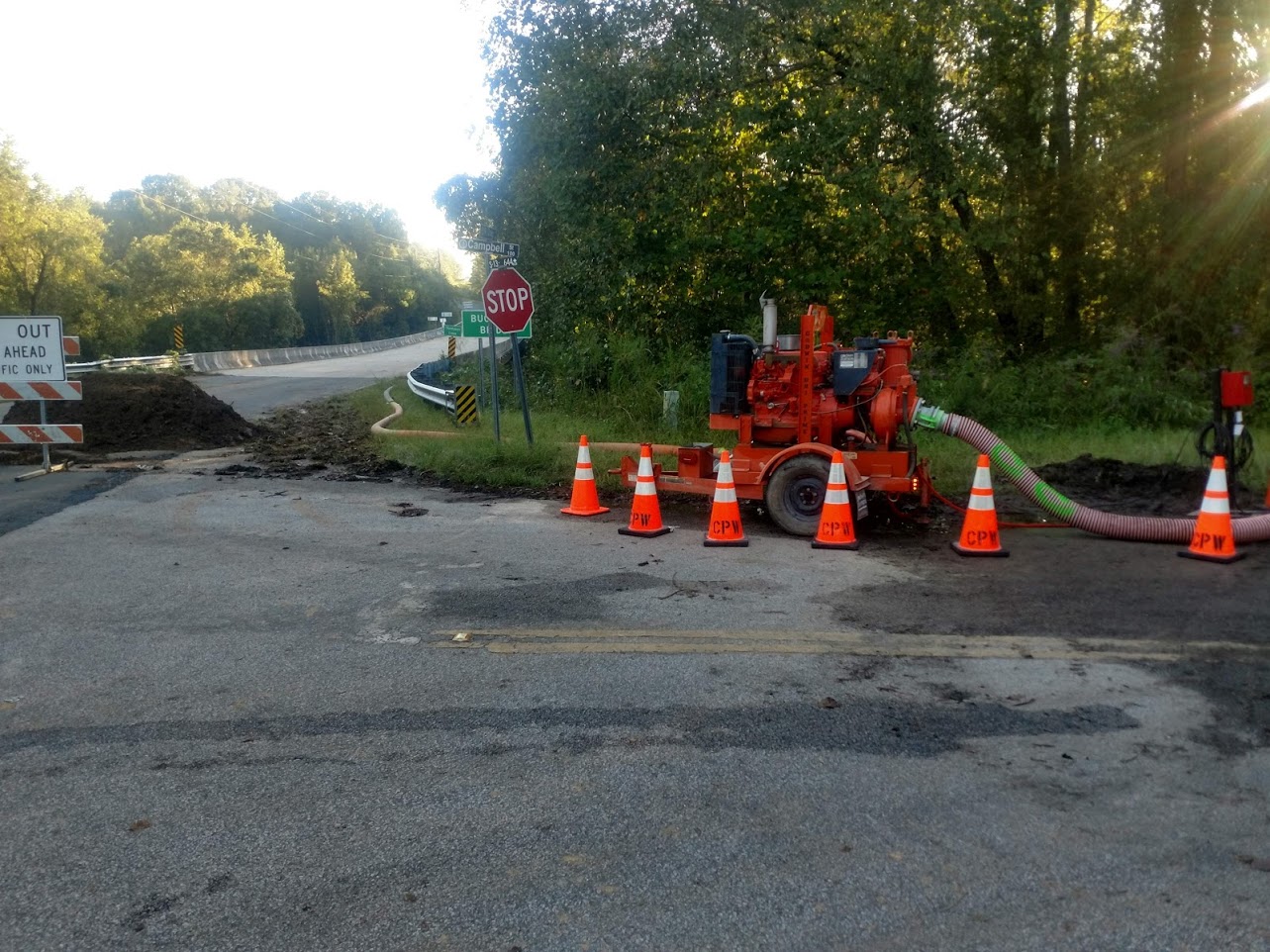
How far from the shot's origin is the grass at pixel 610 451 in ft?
39.3

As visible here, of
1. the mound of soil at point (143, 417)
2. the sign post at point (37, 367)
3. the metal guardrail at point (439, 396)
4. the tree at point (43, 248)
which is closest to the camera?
the sign post at point (37, 367)

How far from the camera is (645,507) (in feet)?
30.2

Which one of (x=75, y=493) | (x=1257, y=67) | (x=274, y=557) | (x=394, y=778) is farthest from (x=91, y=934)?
(x=1257, y=67)

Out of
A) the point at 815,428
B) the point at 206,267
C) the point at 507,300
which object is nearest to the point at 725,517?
the point at 815,428

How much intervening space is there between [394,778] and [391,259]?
392ft

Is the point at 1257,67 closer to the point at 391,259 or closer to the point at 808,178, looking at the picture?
the point at 808,178

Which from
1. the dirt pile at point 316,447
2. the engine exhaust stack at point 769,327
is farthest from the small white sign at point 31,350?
the engine exhaust stack at point 769,327

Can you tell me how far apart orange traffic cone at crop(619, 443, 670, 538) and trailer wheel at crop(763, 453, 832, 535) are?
1.04m

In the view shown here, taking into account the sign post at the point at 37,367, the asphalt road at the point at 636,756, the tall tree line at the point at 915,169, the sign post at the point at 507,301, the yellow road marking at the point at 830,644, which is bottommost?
the asphalt road at the point at 636,756

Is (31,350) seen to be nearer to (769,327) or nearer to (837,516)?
(769,327)

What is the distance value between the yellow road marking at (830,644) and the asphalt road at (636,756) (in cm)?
3

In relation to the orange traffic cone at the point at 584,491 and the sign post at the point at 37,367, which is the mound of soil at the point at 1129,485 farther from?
the sign post at the point at 37,367

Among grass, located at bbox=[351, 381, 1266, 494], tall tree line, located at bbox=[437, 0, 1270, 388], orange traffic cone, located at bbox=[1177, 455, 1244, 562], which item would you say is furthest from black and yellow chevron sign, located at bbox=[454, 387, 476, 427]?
orange traffic cone, located at bbox=[1177, 455, 1244, 562]

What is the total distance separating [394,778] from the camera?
408cm
